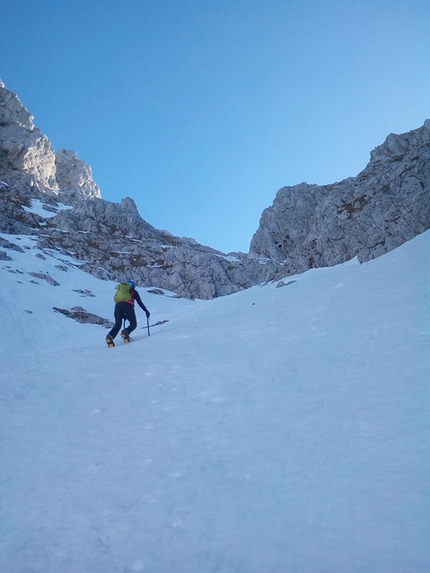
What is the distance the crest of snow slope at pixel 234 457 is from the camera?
285 centimetres

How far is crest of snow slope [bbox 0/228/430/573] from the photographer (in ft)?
9.34

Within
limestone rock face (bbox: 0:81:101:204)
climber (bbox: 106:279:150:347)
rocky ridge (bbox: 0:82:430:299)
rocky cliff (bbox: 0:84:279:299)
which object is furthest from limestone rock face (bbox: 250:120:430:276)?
limestone rock face (bbox: 0:81:101:204)

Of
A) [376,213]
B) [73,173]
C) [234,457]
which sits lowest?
[234,457]

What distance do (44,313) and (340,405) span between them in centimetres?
3782

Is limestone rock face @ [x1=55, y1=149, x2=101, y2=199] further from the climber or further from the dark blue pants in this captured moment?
the dark blue pants

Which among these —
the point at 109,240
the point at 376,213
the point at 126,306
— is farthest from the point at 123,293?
the point at 109,240

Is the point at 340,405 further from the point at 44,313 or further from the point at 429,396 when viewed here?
the point at 44,313

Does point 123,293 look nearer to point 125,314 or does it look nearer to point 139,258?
point 125,314

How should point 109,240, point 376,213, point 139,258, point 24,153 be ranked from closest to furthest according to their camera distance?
1. point 376,213
2. point 139,258
3. point 109,240
4. point 24,153

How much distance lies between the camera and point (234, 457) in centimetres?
409

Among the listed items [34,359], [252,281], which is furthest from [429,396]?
[252,281]

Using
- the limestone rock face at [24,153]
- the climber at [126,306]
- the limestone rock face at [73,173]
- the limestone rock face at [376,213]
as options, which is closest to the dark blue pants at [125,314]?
the climber at [126,306]

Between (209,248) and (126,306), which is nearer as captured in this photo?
(126,306)

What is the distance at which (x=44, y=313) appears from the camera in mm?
37406
